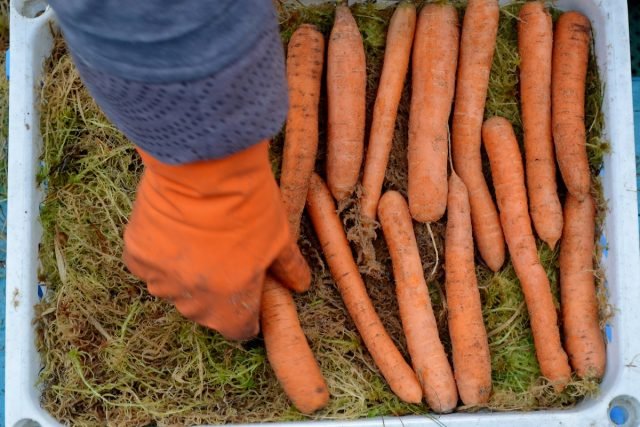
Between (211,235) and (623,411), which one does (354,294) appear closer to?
(211,235)

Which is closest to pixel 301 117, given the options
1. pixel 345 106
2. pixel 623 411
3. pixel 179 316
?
pixel 345 106

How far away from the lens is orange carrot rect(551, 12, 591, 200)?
1491mm

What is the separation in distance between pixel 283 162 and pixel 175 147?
1.98 feet

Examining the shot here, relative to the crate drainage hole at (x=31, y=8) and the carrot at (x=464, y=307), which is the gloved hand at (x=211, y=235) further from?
the crate drainage hole at (x=31, y=8)

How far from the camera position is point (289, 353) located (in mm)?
1401

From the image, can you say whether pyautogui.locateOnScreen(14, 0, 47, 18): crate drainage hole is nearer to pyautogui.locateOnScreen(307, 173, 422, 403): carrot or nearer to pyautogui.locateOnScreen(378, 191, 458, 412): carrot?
pyautogui.locateOnScreen(307, 173, 422, 403): carrot

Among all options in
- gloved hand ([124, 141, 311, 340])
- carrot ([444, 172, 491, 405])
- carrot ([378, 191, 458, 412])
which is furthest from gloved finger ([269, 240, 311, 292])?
carrot ([444, 172, 491, 405])

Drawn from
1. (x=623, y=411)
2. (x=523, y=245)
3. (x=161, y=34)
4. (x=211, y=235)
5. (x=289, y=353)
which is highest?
(x=161, y=34)

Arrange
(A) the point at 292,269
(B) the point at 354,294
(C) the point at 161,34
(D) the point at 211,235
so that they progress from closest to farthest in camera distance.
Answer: (C) the point at 161,34 → (D) the point at 211,235 → (A) the point at 292,269 → (B) the point at 354,294

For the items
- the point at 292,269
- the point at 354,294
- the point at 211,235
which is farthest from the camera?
the point at 354,294

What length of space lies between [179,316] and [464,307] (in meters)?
0.59

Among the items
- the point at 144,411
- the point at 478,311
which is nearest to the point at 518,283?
the point at 478,311

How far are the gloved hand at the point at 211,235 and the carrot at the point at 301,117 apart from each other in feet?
0.67

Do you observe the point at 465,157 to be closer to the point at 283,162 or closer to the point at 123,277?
the point at 283,162
